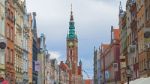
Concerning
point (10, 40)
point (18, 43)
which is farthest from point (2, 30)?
point (18, 43)

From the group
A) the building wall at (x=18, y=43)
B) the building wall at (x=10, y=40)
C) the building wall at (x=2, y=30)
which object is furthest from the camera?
the building wall at (x=18, y=43)

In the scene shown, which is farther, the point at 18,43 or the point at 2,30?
the point at 18,43

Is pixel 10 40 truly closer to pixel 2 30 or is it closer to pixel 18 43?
pixel 2 30

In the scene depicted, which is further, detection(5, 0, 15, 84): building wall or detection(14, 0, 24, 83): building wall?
detection(14, 0, 24, 83): building wall

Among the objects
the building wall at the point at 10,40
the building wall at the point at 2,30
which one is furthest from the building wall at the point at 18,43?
the building wall at the point at 2,30

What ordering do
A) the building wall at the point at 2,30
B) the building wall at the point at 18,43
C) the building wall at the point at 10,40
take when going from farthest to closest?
the building wall at the point at 18,43 < the building wall at the point at 10,40 < the building wall at the point at 2,30

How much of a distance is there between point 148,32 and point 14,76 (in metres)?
35.7

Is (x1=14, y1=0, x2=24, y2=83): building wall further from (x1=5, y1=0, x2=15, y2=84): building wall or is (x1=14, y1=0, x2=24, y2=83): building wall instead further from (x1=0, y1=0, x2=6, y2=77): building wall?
(x1=0, y1=0, x2=6, y2=77): building wall

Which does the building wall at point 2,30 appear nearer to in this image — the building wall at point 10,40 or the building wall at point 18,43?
the building wall at point 10,40

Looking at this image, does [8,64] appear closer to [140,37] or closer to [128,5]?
[140,37]

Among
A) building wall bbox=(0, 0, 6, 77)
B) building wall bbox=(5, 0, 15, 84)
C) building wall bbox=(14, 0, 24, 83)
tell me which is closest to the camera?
building wall bbox=(0, 0, 6, 77)

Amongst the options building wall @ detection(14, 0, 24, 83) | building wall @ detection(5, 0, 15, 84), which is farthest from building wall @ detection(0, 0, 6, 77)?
building wall @ detection(14, 0, 24, 83)

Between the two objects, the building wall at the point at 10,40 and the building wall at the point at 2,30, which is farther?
the building wall at the point at 10,40

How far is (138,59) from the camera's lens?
76375 millimetres
